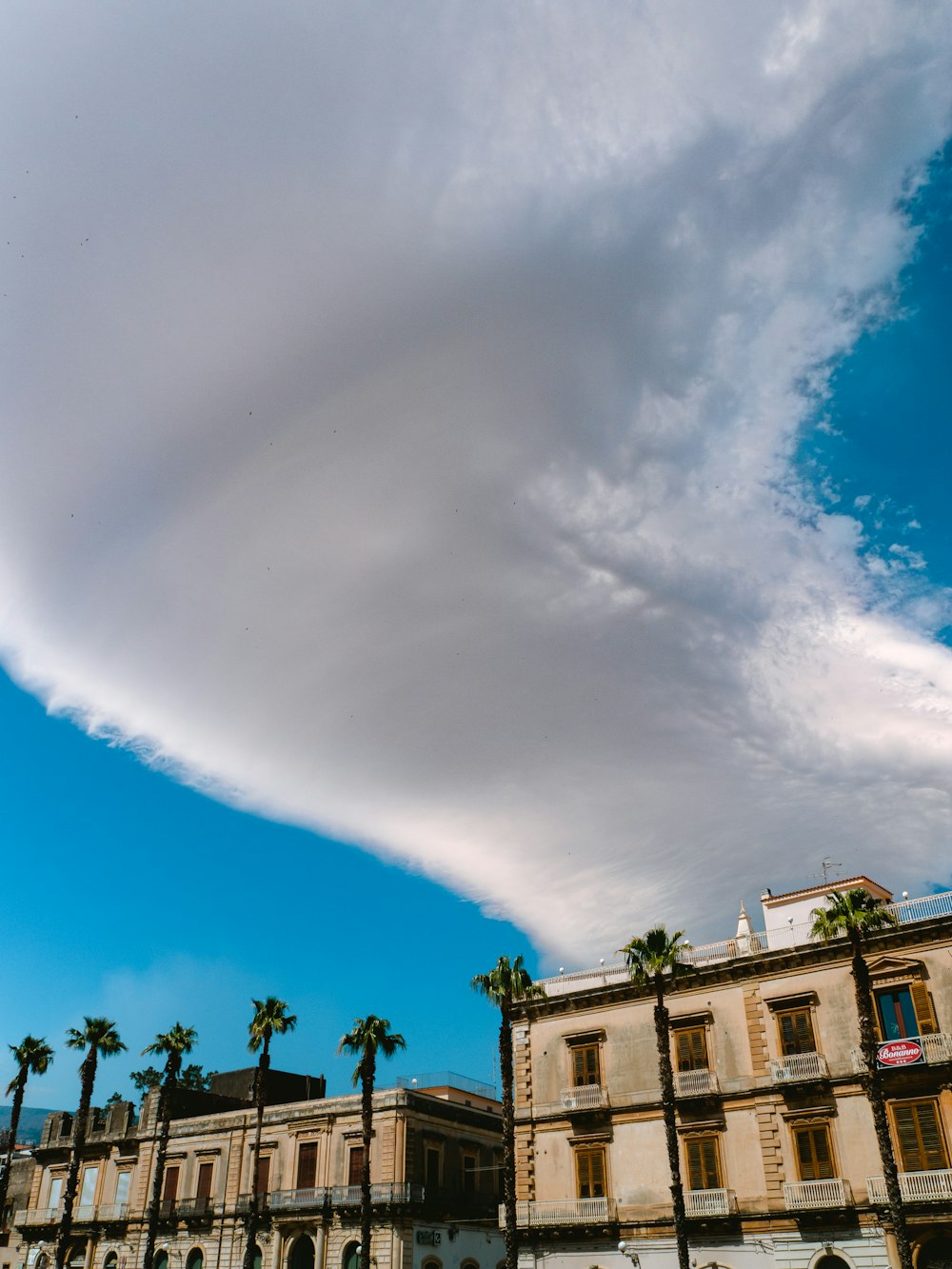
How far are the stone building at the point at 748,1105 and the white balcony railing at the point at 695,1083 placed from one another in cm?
5

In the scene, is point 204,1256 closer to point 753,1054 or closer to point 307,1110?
point 307,1110

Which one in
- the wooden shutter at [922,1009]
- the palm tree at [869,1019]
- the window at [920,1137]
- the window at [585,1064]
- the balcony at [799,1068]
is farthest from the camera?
the window at [585,1064]

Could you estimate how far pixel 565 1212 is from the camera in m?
39.6

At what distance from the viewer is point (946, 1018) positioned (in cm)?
3406

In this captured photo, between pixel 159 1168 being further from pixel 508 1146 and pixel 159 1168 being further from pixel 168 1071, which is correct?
pixel 508 1146

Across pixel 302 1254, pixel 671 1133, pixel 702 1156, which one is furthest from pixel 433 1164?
pixel 671 1133

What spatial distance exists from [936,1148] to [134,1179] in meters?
45.1

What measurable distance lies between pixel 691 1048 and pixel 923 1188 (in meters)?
9.77

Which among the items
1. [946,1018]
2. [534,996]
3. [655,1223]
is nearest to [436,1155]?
[534,996]

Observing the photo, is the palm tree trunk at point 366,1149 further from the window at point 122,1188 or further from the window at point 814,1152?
the window at point 122,1188

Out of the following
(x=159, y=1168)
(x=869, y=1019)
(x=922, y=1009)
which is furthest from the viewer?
(x=159, y=1168)

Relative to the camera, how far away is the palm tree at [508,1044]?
127 feet

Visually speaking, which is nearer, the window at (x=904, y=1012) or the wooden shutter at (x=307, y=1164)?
the window at (x=904, y=1012)

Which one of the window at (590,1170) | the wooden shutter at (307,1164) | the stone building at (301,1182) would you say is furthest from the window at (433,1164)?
the window at (590,1170)
